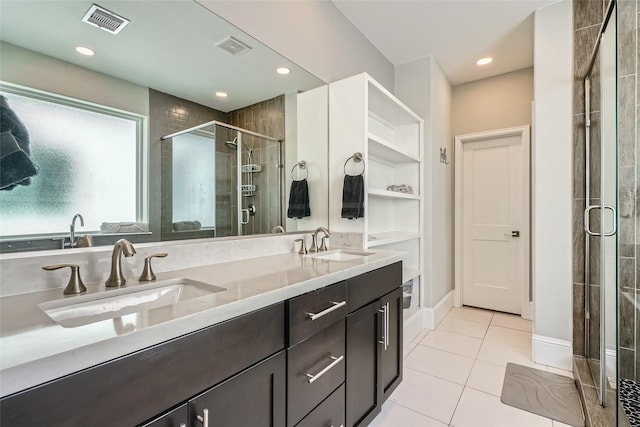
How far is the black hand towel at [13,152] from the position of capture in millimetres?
912

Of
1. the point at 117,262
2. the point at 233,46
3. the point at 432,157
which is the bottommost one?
the point at 117,262

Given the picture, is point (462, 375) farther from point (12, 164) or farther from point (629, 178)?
point (12, 164)

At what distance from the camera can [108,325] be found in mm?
665

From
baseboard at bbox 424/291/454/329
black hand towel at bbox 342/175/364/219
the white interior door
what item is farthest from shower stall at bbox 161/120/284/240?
the white interior door

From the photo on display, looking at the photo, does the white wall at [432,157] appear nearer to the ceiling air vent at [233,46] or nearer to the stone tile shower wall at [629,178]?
the stone tile shower wall at [629,178]

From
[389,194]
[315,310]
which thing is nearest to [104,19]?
[315,310]

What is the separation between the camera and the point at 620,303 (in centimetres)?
156

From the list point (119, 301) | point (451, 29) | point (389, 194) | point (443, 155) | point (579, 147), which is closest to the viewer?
point (119, 301)

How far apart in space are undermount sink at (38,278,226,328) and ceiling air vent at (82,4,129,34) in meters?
0.99

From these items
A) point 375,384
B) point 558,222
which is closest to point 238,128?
point 375,384

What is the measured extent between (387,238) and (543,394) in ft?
4.78

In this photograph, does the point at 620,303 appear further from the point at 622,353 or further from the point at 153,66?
the point at 153,66

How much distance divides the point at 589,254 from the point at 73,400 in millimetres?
2961

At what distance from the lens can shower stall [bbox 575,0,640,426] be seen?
154 centimetres
